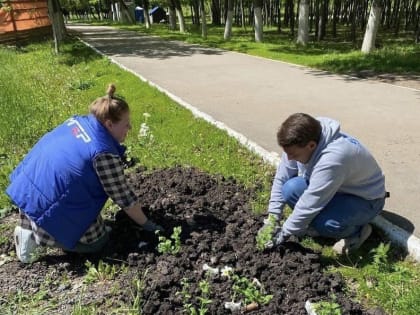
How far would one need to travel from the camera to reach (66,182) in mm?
3447

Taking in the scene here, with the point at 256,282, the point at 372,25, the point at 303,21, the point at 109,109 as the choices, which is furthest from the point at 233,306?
the point at 303,21

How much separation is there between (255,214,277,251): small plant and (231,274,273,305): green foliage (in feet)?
1.22

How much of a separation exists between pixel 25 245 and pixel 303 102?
6448 millimetres

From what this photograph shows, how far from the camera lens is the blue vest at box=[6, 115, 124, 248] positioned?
3.46 m

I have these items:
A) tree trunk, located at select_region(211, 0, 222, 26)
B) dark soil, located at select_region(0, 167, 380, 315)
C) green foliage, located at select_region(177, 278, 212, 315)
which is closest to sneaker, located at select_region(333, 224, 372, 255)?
dark soil, located at select_region(0, 167, 380, 315)

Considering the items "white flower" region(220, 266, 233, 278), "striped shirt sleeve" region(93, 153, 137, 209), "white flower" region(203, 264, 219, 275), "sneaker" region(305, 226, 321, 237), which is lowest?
"sneaker" region(305, 226, 321, 237)

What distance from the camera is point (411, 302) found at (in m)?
2.96

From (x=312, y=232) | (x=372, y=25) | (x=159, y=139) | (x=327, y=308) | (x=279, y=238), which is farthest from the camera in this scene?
(x=372, y=25)

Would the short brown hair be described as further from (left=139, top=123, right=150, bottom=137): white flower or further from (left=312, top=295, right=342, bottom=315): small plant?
(left=139, top=123, right=150, bottom=137): white flower

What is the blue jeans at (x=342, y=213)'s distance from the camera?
11.6ft

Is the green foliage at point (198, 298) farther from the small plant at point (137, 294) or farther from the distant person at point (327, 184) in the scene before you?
the distant person at point (327, 184)

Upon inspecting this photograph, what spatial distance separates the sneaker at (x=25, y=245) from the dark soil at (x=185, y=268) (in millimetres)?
67

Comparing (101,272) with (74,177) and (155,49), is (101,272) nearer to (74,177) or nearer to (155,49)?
(74,177)

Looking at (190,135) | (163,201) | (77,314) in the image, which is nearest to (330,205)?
(163,201)
